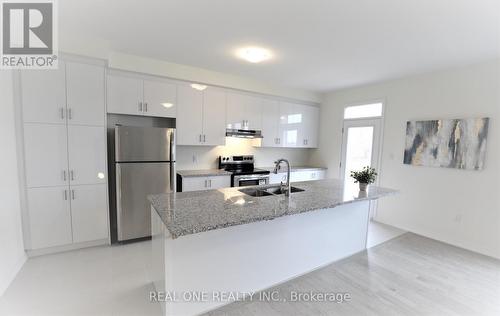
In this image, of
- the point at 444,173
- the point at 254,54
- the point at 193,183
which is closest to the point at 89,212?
the point at 193,183

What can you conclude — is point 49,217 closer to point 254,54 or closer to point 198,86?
point 198,86

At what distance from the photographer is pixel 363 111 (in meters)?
4.41

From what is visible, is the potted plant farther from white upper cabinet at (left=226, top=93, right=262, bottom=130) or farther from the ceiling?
white upper cabinet at (left=226, top=93, right=262, bottom=130)

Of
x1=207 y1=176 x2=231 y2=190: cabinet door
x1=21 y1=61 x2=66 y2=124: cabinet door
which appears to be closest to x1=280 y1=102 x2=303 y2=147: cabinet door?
x1=207 y1=176 x2=231 y2=190: cabinet door

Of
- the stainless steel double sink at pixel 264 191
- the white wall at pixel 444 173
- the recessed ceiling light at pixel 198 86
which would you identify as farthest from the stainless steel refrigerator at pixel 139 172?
the white wall at pixel 444 173

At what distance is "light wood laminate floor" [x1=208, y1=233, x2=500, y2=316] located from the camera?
195 cm

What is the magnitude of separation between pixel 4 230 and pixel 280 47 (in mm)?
3492

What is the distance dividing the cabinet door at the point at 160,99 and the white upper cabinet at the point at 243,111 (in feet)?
3.21

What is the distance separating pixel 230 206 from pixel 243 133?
2.52 meters

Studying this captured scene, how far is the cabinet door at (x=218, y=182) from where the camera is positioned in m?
3.69

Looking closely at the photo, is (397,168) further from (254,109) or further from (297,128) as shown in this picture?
(254,109)

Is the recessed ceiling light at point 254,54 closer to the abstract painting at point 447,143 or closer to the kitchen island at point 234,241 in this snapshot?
the kitchen island at point 234,241


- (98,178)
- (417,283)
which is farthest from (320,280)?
(98,178)

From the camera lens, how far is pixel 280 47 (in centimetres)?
271
